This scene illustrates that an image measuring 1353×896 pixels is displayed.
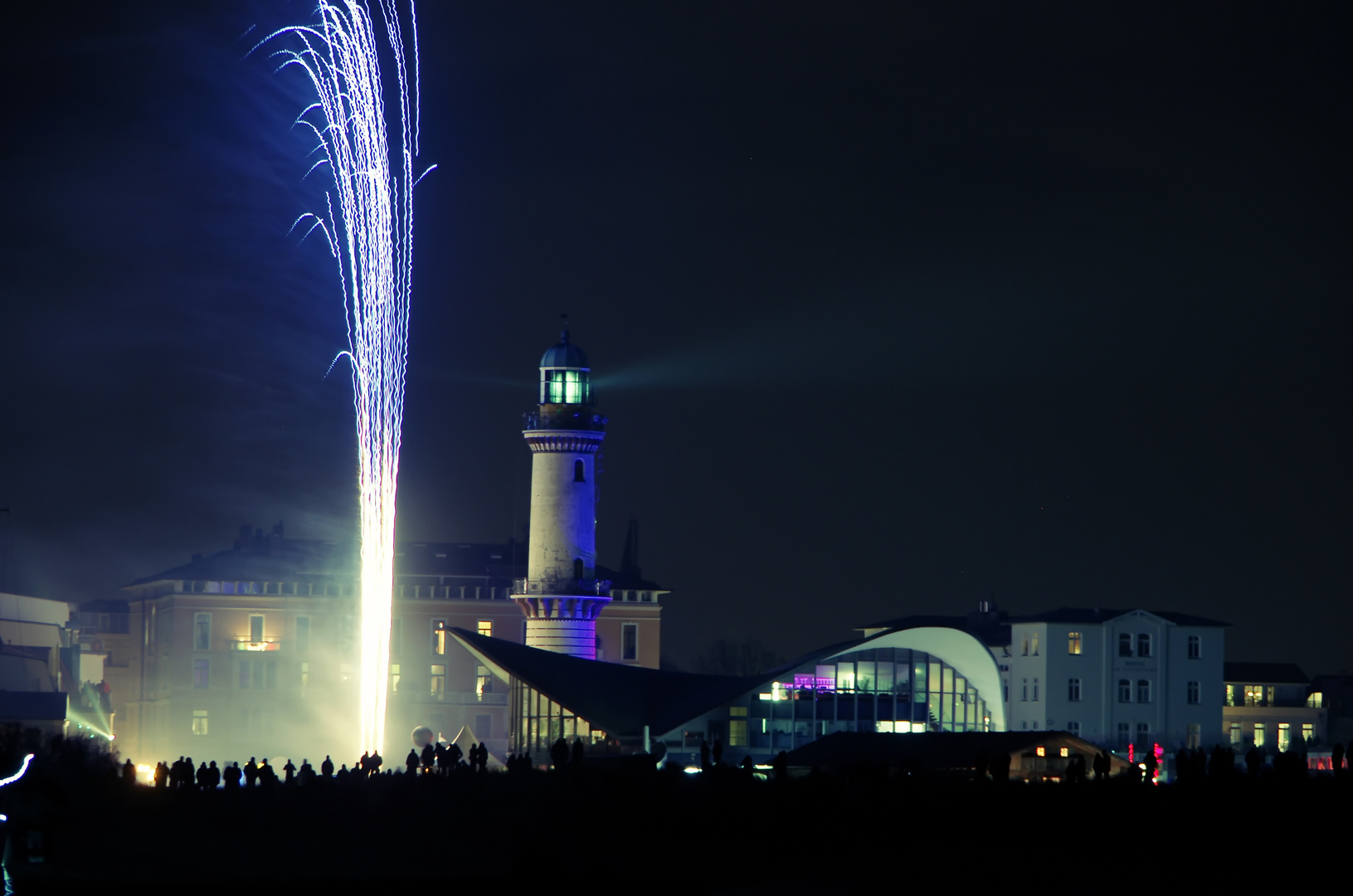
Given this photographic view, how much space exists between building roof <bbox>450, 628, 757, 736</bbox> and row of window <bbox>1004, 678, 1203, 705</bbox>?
2191 centimetres

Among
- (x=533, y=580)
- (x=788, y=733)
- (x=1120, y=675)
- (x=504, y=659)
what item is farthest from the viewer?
(x=1120, y=675)

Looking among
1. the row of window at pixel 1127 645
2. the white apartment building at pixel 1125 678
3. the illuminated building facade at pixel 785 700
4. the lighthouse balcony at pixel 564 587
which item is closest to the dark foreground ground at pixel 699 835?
the illuminated building facade at pixel 785 700

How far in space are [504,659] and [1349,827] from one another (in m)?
46.1

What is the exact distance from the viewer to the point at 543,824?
35.2 m

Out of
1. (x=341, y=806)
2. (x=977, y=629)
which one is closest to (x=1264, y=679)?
(x=977, y=629)

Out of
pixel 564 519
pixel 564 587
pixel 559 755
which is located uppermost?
pixel 564 519

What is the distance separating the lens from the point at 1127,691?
295 ft

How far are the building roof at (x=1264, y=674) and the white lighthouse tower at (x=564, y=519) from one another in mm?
47668

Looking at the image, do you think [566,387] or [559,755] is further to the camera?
[566,387]

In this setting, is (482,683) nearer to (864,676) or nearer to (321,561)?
(321,561)

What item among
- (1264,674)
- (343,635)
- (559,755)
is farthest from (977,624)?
(559,755)

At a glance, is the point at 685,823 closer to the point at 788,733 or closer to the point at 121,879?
the point at 121,879

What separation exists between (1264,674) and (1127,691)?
1119 inches

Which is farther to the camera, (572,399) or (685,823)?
(572,399)
